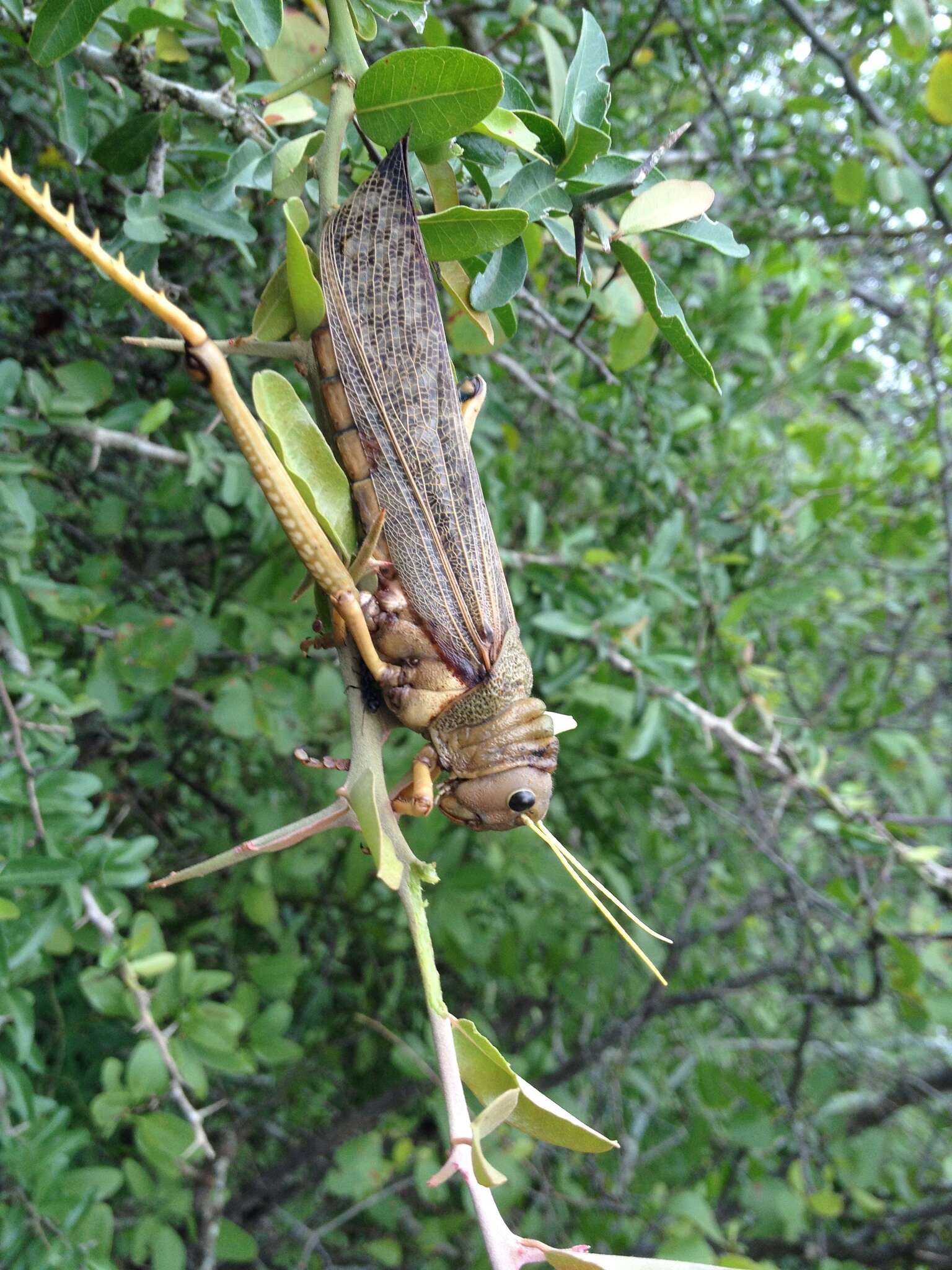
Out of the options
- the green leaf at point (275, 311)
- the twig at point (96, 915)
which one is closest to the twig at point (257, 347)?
the green leaf at point (275, 311)

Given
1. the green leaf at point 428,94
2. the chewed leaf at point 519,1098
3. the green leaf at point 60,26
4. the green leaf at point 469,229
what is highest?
the green leaf at point 60,26

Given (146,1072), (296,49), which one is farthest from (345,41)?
(146,1072)

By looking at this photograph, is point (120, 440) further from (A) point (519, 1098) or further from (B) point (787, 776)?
(B) point (787, 776)

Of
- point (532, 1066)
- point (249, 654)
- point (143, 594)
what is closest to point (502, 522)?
point (249, 654)

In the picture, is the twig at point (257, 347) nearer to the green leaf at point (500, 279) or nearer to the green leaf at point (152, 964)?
the green leaf at point (500, 279)

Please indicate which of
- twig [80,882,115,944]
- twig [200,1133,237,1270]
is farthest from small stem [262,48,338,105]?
twig [200,1133,237,1270]

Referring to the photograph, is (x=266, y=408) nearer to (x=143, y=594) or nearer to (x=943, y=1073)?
(x=143, y=594)
